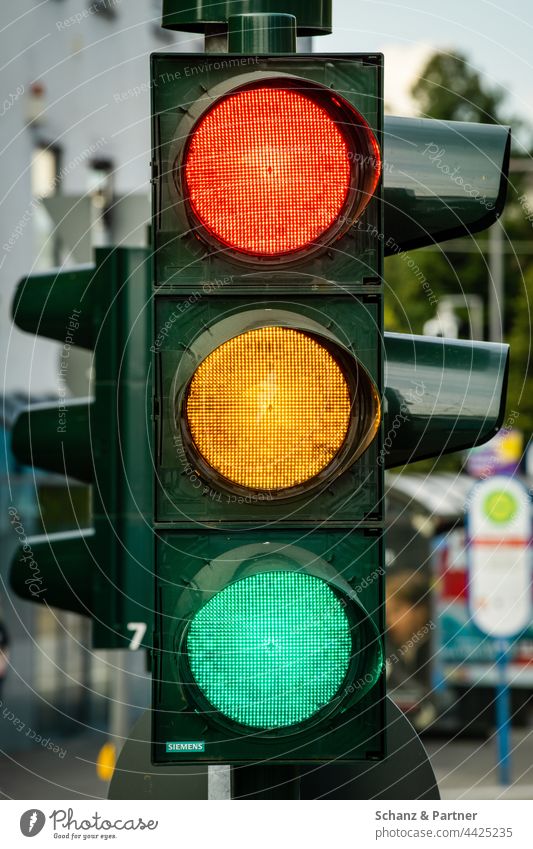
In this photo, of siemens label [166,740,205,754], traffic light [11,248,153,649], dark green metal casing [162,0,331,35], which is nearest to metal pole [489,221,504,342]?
traffic light [11,248,153,649]

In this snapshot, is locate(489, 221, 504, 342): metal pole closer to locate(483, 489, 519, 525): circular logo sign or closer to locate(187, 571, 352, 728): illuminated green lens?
locate(483, 489, 519, 525): circular logo sign

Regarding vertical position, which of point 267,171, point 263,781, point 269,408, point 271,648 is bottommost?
point 263,781

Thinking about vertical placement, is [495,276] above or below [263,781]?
above

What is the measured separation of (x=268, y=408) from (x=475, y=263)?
2127 inches

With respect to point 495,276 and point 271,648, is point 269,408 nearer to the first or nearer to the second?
point 271,648

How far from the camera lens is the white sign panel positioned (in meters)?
16.2

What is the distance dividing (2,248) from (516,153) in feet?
124

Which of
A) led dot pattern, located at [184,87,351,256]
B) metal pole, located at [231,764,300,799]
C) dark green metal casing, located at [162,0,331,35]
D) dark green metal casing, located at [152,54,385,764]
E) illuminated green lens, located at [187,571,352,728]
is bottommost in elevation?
metal pole, located at [231,764,300,799]

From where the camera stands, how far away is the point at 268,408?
2.93m

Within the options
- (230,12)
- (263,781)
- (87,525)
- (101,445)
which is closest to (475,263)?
(87,525)

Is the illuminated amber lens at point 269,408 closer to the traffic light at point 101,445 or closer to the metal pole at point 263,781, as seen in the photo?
the metal pole at point 263,781

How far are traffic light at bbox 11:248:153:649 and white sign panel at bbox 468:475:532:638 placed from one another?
10.7 m
